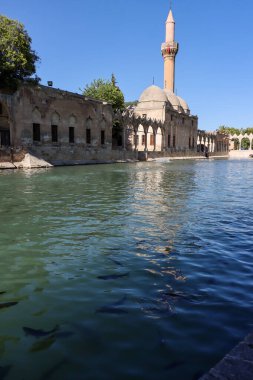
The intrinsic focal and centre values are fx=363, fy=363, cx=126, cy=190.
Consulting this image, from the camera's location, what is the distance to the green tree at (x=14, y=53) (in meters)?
23.3

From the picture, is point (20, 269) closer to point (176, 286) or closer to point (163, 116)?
point (176, 286)

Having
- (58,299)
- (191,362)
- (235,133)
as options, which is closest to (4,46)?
(58,299)

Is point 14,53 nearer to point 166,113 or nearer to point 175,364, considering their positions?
point 175,364

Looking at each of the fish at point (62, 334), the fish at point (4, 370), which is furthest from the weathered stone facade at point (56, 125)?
the fish at point (4, 370)

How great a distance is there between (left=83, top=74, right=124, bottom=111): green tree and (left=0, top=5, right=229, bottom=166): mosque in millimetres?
1675

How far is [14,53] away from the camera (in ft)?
77.0

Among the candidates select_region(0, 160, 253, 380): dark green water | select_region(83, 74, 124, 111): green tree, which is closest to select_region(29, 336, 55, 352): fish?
select_region(0, 160, 253, 380): dark green water

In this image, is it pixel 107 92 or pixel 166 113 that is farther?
pixel 166 113

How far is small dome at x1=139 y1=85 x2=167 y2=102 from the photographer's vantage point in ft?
183

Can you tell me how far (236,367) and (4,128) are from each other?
27702 mm

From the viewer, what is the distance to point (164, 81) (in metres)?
63.4

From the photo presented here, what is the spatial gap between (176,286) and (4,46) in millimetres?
23086

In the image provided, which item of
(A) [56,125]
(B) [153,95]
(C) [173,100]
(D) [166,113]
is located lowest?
(A) [56,125]

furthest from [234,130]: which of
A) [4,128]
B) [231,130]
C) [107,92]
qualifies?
[4,128]
